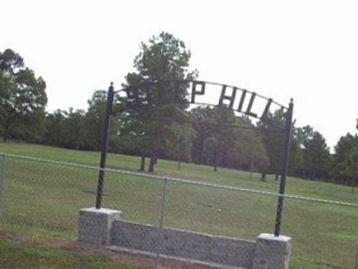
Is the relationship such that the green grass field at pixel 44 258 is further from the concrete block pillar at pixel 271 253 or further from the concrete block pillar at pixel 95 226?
the concrete block pillar at pixel 271 253

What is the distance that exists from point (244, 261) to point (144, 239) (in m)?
1.72

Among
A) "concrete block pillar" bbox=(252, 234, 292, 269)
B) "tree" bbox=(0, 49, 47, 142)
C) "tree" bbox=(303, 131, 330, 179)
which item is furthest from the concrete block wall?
"tree" bbox=(303, 131, 330, 179)

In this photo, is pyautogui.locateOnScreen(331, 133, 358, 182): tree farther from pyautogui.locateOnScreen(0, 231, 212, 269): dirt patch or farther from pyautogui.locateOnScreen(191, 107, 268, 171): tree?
pyautogui.locateOnScreen(0, 231, 212, 269): dirt patch

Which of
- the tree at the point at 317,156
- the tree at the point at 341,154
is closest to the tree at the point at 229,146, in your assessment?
the tree at the point at 341,154

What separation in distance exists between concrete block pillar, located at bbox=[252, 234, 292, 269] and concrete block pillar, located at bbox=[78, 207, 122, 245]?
2547 mm

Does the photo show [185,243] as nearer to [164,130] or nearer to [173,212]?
[173,212]

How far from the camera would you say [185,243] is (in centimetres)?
1060

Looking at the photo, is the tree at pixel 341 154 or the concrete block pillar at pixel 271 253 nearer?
the concrete block pillar at pixel 271 253

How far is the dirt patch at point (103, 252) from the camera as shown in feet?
33.2

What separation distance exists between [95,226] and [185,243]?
1570 millimetres

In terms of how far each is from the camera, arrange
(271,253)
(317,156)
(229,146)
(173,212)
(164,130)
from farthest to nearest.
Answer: (317,156) < (229,146) < (164,130) < (173,212) < (271,253)

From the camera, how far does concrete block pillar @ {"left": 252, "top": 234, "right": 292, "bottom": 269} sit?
995 centimetres

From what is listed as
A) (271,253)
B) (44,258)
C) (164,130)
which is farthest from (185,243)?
(164,130)

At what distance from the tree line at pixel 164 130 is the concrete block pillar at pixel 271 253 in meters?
2.99
